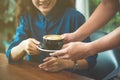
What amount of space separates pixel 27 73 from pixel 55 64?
0.46 feet

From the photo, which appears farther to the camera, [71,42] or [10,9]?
[10,9]

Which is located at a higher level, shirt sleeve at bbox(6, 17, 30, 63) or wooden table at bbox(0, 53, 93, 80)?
Result: shirt sleeve at bbox(6, 17, 30, 63)

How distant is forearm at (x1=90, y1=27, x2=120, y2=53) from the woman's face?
0.84 ft

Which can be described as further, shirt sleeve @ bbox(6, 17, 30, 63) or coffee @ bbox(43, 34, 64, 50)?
shirt sleeve @ bbox(6, 17, 30, 63)

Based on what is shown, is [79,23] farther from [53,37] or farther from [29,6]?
[29,6]

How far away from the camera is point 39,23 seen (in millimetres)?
1226

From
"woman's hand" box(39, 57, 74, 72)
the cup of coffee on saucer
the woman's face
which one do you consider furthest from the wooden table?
the woman's face

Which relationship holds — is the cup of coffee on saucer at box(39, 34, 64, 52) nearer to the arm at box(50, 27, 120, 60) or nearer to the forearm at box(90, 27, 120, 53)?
the arm at box(50, 27, 120, 60)

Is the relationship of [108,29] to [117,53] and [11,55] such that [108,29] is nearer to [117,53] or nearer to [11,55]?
[117,53]

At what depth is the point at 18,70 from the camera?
1245 millimetres

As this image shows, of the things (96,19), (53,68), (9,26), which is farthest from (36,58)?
(96,19)

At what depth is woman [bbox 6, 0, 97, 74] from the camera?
1.19 m

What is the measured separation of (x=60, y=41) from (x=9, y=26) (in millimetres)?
294

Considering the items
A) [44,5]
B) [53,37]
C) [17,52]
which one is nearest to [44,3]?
[44,5]
